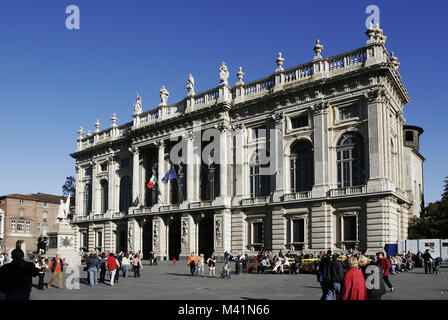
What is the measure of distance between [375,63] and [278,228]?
14.9m

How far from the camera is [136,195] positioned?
54.5 meters

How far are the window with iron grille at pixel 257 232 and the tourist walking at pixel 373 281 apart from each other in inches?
1277

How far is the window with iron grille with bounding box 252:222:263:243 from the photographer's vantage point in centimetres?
4268

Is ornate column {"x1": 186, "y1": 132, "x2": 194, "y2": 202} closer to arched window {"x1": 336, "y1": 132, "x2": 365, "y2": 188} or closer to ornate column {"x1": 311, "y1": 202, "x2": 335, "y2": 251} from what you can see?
ornate column {"x1": 311, "y1": 202, "x2": 335, "y2": 251}

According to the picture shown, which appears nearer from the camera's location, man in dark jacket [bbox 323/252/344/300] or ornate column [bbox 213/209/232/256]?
man in dark jacket [bbox 323/252/344/300]

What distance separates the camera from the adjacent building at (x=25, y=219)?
8806 centimetres

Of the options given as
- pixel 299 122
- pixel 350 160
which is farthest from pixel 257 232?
pixel 350 160

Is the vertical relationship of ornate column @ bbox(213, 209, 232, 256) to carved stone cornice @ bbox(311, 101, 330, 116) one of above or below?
below

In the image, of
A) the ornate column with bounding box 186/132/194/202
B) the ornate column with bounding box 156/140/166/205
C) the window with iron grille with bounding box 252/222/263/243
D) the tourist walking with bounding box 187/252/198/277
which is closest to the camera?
the tourist walking with bounding box 187/252/198/277

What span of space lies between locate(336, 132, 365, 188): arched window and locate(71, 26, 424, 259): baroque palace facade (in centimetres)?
8

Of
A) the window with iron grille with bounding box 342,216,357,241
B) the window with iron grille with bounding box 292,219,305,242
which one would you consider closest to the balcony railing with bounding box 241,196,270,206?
the window with iron grille with bounding box 292,219,305,242

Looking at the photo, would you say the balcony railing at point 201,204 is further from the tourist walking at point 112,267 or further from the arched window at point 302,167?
the tourist walking at point 112,267
